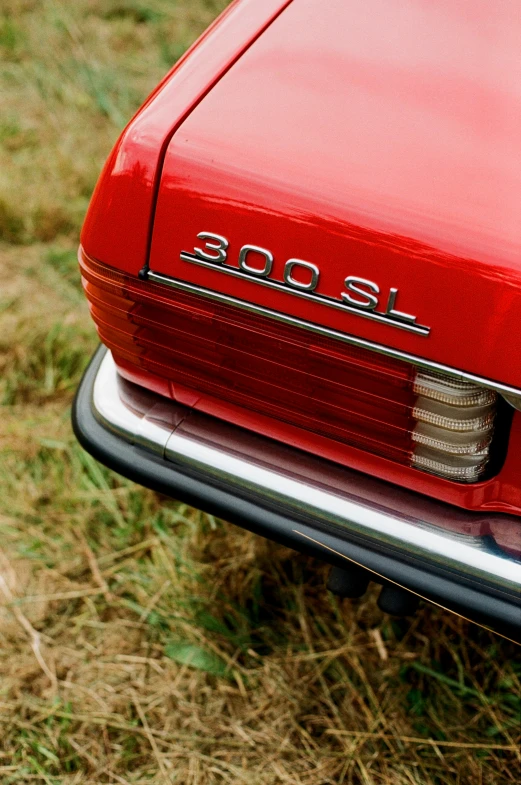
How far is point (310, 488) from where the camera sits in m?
1.40

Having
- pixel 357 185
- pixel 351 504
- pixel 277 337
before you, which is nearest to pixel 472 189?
pixel 357 185

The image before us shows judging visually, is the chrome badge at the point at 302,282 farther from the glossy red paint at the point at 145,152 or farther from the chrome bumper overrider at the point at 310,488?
the chrome bumper overrider at the point at 310,488

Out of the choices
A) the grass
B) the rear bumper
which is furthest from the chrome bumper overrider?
the grass

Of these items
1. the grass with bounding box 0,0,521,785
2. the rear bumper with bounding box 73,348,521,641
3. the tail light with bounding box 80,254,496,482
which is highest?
the tail light with bounding box 80,254,496,482

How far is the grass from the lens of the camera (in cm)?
178

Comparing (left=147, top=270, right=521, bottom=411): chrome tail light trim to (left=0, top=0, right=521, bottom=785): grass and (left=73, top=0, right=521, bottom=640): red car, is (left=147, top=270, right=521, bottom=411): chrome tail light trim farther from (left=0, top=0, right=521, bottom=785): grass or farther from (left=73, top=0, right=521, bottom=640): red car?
(left=0, top=0, right=521, bottom=785): grass

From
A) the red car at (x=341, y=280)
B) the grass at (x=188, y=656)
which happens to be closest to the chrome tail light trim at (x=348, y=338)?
the red car at (x=341, y=280)

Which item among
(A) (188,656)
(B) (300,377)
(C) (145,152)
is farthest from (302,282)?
(A) (188,656)

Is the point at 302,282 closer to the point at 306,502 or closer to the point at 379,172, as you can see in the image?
the point at 379,172

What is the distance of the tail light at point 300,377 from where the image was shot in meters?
1.26

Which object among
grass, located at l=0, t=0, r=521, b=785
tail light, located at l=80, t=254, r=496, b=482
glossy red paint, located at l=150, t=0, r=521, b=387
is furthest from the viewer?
grass, located at l=0, t=0, r=521, b=785

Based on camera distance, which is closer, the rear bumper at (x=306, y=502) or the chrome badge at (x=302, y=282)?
the chrome badge at (x=302, y=282)

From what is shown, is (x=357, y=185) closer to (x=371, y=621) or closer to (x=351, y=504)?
(x=351, y=504)

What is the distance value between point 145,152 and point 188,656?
1238mm
